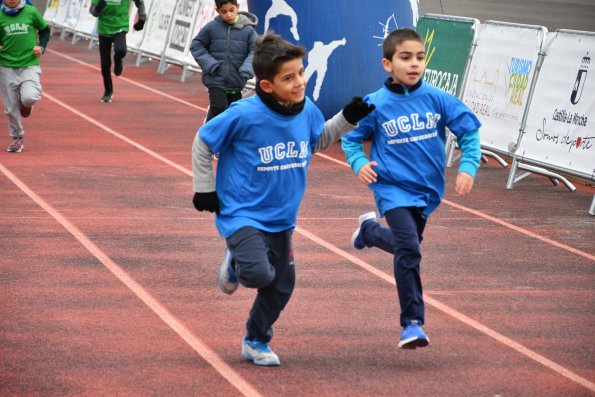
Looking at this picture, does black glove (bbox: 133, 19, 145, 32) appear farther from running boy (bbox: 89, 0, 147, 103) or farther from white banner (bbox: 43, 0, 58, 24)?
white banner (bbox: 43, 0, 58, 24)

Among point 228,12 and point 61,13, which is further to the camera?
point 61,13

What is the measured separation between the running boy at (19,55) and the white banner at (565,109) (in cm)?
576

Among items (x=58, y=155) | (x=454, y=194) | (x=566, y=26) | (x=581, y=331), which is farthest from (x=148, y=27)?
(x=581, y=331)

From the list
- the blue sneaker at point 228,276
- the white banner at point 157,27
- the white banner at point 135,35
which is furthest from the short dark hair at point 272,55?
the white banner at point 135,35

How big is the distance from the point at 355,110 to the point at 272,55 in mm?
526

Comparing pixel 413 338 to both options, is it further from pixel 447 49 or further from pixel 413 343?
pixel 447 49

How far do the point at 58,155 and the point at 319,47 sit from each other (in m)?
4.19

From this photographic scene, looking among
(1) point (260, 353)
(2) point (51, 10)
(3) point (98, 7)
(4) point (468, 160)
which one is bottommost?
(2) point (51, 10)

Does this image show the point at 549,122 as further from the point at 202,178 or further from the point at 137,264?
the point at 202,178

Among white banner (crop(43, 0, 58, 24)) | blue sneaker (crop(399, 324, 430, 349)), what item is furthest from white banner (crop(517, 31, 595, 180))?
white banner (crop(43, 0, 58, 24))

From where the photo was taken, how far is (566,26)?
25.1 m

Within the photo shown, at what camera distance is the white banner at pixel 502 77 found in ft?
44.0

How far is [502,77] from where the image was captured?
13.9 meters

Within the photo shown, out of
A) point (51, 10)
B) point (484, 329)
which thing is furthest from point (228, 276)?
point (51, 10)
